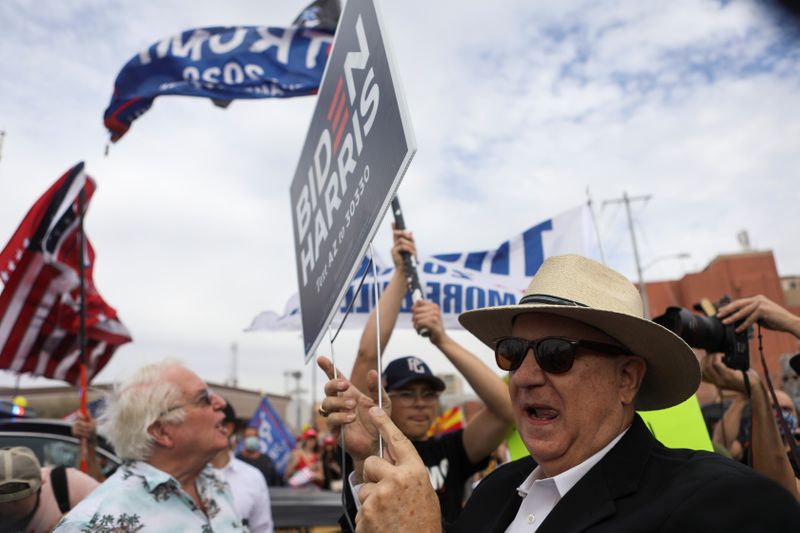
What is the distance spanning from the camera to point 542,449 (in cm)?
173

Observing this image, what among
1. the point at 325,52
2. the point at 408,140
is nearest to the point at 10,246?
the point at 325,52

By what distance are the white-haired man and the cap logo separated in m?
1.04

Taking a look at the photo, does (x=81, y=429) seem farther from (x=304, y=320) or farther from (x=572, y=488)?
(x=572, y=488)

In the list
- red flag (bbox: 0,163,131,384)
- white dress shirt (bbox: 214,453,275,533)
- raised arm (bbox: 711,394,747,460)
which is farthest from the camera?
red flag (bbox: 0,163,131,384)

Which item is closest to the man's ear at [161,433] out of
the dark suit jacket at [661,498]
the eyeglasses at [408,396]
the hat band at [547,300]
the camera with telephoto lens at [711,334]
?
the eyeglasses at [408,396]

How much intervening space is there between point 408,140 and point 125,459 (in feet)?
7.02

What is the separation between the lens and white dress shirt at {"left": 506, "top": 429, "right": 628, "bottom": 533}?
1.68 m

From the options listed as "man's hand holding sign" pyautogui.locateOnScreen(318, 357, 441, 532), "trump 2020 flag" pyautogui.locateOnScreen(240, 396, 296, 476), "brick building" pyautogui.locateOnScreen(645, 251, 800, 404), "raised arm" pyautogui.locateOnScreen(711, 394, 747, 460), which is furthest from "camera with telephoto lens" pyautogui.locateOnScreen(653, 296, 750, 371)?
"brick building" pyautogui.locateOnScreen(645, 251, 800, 404)

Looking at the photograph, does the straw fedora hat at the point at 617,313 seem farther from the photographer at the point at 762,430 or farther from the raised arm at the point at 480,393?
the raised arm at the point at 480,393

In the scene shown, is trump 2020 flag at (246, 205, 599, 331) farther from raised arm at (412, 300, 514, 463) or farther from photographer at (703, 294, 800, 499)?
photographer at (703, 294, 800, 499)

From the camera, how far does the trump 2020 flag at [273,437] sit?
40.7 ft

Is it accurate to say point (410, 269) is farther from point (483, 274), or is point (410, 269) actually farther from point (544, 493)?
point (483, 274)

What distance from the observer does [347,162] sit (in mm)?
2094

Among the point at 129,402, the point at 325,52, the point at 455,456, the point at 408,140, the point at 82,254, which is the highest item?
the point at 325,52
